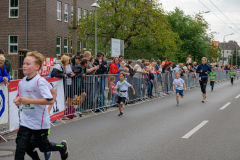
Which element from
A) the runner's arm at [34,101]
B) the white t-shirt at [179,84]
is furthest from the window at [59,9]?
the runner's arm at [34,101]

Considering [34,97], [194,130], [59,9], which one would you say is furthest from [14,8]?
[34,97]

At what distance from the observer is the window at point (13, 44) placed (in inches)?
1406

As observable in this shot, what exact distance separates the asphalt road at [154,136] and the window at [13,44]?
2541 centimetres

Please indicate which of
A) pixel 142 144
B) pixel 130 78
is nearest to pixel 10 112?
pixel 142 144

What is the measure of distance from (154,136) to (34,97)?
3.89 metres

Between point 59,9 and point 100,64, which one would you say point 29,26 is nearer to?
point 59,9

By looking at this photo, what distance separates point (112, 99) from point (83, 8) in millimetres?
29340

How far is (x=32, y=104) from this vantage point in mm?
4938

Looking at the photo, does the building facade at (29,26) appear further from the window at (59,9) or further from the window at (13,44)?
the window at (59,9)

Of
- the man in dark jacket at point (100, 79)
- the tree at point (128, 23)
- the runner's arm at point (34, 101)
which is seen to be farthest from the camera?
the tree at point (128, 23)

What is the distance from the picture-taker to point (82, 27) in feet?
109

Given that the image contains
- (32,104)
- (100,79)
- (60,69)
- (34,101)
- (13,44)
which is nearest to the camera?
(34,101)

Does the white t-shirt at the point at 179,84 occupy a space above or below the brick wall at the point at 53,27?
below

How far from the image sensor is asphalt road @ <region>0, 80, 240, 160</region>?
6488mm
